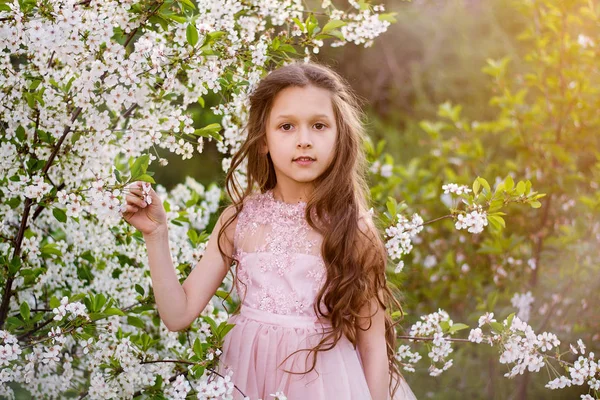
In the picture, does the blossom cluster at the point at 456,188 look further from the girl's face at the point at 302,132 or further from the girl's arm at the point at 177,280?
the girl's arm at the point at 177,280

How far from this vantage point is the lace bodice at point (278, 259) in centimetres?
208

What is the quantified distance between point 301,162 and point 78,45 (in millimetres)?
669

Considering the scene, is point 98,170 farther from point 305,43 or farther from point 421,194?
point 421,194

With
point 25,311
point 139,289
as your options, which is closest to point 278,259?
point 139,289

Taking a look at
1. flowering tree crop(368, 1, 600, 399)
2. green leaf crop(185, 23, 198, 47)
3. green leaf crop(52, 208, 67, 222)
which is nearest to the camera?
green leaf crop(185, 23, 198, 47)

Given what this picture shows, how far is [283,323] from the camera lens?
81.1 inches

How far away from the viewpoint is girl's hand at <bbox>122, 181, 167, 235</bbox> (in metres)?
1.87

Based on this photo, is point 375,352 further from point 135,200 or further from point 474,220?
point 135,200

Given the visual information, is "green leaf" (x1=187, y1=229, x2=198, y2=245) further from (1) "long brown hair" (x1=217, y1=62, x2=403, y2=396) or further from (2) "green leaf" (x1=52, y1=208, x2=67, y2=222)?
(2) "green leaf" (x1=52, y1=208, x2=67, y2=222)

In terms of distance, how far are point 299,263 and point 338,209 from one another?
203 millimetres

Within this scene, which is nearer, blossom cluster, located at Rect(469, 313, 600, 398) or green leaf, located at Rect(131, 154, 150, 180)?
green leaf, located at Rect(131, 154, 150, 180)

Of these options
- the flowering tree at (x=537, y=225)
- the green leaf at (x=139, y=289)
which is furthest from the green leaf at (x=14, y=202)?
the flowering tree at (x=537, y=225)

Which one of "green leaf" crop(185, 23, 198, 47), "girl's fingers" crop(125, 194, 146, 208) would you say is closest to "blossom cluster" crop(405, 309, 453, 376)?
"girl's fingers" crop(125, 194, 146, 208)

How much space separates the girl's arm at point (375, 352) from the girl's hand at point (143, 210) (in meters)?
0.65
